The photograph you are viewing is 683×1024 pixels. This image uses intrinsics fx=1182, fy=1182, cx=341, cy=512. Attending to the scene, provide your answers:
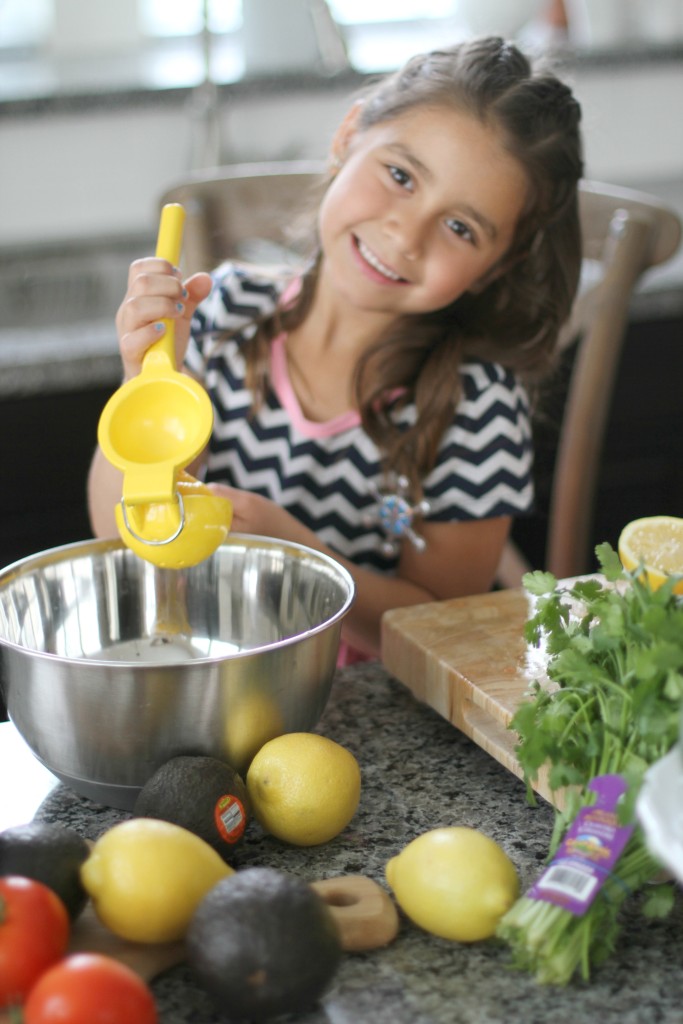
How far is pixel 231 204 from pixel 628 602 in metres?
1.14

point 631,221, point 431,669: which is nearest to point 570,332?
point 631,221

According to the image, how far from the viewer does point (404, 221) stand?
130 centimetres

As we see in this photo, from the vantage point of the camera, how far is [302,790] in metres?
0.82

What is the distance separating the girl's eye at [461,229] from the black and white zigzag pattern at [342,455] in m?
0.23

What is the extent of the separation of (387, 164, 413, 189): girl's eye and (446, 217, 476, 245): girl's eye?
6 centimetres

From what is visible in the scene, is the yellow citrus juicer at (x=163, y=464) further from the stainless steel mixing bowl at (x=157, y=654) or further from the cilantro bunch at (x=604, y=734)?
the cilantro bunch at (x=604, y=734)

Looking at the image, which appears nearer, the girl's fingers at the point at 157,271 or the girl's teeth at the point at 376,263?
the girl's fingers at the point at 157,271

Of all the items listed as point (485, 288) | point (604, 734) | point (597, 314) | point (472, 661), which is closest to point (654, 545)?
point (472, 661)

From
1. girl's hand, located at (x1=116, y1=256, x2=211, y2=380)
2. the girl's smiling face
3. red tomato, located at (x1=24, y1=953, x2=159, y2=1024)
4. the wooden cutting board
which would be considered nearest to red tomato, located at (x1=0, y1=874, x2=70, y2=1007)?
red tomato, located at (x1=24, y1=953, x2=159, y2=1024)

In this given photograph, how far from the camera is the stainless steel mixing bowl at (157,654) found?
809mm

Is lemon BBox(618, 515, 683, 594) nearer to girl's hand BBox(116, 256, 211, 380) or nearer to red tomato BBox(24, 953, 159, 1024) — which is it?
girl's hand BBox(116, 256, 211, 380)

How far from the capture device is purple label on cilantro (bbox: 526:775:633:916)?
0.67 meters

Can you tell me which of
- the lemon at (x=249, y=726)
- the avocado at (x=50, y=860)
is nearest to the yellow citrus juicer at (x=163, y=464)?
the lemon at (x=249, y=726)

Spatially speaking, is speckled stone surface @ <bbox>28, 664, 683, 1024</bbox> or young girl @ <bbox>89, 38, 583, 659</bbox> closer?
speckled stone surface @ <bbox>28, 664, 683, 1024</bbox>
